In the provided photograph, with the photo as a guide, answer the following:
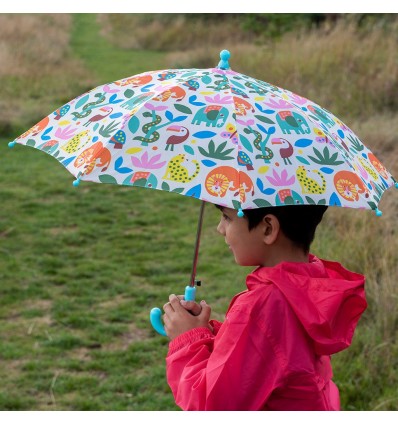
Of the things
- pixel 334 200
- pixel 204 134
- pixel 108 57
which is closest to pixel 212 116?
pixel 204 134

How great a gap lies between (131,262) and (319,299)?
4.31m

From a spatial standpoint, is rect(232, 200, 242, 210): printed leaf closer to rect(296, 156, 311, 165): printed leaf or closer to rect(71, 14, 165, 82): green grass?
rect(296, 156, 311, 165): printed leaf

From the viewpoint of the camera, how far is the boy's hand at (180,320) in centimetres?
243

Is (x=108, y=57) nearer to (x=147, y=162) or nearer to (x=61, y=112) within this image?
(x=61, y=112)

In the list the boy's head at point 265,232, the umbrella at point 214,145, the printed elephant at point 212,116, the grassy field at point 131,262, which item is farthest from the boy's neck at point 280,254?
the grassy field at point 131,262

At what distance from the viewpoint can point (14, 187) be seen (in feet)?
27.6

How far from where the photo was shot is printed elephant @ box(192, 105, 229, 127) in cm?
233

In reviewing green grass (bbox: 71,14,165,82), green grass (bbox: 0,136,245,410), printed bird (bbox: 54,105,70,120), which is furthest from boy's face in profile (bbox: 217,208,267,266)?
green grass (bbox: 71,14,165,82)

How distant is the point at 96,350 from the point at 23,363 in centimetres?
43

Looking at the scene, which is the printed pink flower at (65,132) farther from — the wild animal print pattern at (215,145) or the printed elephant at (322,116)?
the printed elephant at (322,116)

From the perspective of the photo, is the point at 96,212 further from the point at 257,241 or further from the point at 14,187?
the point at 257,241

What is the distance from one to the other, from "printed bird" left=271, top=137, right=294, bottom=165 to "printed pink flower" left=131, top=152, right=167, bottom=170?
33cm

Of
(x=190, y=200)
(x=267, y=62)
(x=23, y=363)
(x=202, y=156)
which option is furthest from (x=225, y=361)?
(x=267, y=62)

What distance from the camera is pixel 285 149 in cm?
234
